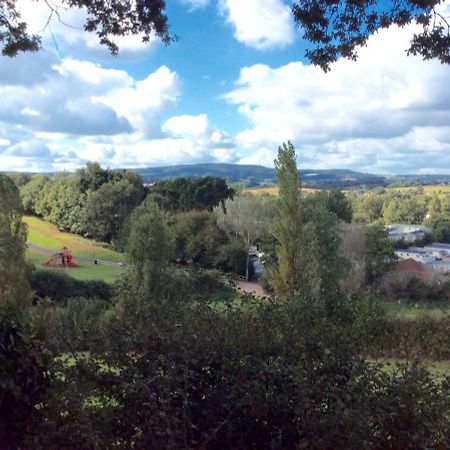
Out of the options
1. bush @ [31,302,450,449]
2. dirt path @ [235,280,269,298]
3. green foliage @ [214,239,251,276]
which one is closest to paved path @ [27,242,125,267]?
green foliage @ [214,239,251,276]

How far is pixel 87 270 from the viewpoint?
27625 millimetres

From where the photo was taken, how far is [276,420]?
2.79 meters

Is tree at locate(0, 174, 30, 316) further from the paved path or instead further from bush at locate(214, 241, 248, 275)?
the paved path

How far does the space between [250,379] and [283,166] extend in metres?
14.4

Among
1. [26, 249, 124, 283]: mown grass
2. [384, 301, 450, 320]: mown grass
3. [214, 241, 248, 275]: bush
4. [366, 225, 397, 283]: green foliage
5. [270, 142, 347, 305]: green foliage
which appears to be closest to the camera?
[384, 301, 450, 320]: mown grass

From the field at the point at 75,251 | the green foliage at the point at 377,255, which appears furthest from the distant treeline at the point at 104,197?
the green foliage at the point at 377,255

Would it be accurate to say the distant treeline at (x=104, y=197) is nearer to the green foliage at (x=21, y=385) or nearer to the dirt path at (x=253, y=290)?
the dirt path at (x=253, y=290)

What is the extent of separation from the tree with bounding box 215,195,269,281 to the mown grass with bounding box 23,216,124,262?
6653 millimetres

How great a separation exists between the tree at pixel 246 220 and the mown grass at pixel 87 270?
23.1 feet

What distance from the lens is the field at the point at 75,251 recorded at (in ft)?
87.6

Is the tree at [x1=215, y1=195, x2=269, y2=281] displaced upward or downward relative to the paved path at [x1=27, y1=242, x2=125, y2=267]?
upward

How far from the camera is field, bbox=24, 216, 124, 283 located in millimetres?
26706

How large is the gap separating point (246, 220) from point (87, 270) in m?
9.47

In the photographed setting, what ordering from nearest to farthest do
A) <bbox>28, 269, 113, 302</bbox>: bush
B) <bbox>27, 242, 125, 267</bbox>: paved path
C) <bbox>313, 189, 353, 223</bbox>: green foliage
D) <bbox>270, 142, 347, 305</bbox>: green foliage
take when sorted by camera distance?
<bbox>270, 142, 347, 305</bbox>: green foliage, <bbox>28, 269, 113, 302</bbox>: bush, <bbox>27, 242, 125, 267</bbox>: paved path, <bbox>313, 189, 353, 223</bbox>: green foliage
